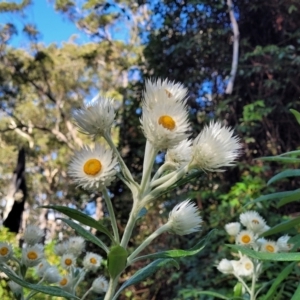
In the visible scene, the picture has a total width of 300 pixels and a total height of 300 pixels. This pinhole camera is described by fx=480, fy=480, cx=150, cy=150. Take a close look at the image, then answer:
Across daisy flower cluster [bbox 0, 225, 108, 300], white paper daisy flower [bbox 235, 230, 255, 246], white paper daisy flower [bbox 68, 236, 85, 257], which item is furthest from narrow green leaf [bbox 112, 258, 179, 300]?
white paper daisy flower [bbox 235, 230, 255, 246]

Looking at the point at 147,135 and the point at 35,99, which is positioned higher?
the point at 35,99

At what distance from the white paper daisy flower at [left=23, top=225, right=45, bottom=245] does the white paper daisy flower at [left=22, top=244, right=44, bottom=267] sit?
17 millimetres

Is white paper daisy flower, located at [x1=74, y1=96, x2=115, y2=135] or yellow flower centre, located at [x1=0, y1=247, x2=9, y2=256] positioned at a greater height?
white paper daisy flower, located at [x1=74, y1=96, x2=115, y2=135]

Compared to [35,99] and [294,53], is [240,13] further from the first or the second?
[35,99]

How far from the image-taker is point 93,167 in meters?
0.56

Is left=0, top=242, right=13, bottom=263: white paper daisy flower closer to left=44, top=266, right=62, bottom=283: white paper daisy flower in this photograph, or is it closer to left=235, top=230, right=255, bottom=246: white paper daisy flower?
left=44, top=266, right=62, bottom=283: white paper daisy flower

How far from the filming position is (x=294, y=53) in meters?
3.95

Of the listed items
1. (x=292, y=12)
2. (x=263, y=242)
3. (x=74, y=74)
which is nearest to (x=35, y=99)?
(x=74, y=74)

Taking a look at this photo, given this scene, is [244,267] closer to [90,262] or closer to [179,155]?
[90,262]

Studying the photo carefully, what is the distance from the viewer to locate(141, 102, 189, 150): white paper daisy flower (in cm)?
56

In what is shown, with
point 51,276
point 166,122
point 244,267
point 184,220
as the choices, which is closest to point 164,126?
point 166,122

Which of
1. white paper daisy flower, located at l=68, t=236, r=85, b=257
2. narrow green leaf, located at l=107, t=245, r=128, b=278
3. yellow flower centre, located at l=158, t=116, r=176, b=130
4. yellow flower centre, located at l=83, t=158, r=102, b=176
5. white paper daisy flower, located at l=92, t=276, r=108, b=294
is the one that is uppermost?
white paper daisy flower, located at l=68, t=236, r=85, b=257

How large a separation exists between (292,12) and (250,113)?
1.06 metres

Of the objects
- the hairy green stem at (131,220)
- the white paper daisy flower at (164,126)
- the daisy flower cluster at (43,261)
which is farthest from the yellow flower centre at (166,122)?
the daisy flower cluster at (43,261)
